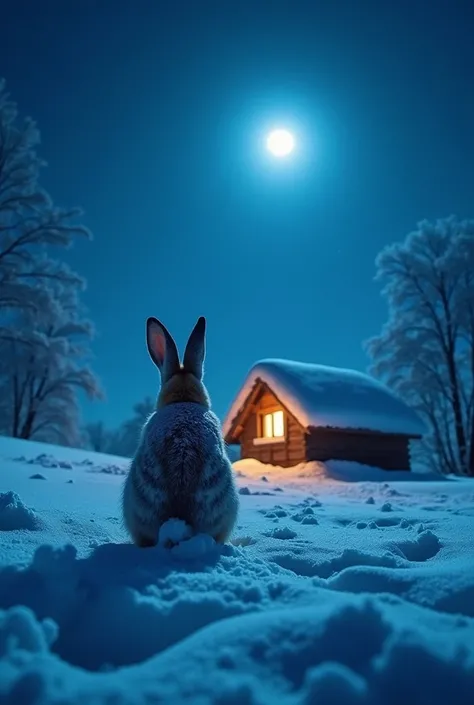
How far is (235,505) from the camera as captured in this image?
2.24m

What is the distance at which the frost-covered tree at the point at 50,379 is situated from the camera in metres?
17.8

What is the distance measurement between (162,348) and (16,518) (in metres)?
1.43

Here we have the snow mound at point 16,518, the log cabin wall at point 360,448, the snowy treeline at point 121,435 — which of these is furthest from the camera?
the snowy treeline at point 121,435

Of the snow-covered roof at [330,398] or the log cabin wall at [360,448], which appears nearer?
the snow-covered roof at [330,398]

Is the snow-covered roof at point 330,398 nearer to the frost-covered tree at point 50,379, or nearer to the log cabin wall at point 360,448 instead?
the log cabin wall at point 360,448

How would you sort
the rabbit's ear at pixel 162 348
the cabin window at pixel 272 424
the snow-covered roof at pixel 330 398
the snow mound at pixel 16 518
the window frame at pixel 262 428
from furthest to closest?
1. the cabin window at pixel 272 424
2. the window frame at pixel 262 428
3. the snow-covered roof at pixel 330 398
4. the rabbit's ear at pixel 162 348
5. the snow mound at pixel 16 518

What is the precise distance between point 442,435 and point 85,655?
22.2m

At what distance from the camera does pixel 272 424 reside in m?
17.2

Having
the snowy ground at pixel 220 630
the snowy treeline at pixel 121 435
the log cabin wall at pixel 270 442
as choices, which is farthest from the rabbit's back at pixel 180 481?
the snowy treeline at pixel 121 435

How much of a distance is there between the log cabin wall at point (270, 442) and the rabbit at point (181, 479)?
37.6 feet

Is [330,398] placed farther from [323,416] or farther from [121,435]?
[121,435]

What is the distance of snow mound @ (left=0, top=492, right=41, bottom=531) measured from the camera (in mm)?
2354

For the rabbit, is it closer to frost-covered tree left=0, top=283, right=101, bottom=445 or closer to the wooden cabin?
the wooden cabin

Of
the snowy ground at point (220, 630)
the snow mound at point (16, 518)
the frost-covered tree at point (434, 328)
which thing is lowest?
the snowy ground at point (220, 630)
